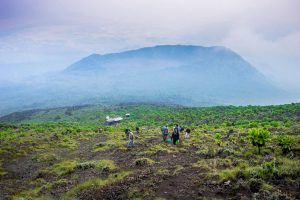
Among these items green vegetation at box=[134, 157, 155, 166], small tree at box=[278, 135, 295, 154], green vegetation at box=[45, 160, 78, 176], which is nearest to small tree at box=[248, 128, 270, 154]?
small tree at box=[278, 135, 295, 154]

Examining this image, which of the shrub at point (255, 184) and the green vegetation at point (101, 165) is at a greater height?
the shrub at point (255, 184)

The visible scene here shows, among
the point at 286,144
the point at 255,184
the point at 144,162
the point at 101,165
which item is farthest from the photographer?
the point at 101,165

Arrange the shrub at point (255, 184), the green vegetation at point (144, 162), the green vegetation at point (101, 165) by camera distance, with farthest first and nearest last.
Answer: the green vegetation at point (101, 165) < the green vegetation at point (144, 162) < the shrub at point (255, 184)

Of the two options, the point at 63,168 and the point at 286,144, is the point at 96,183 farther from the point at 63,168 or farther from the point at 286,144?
the point at 286,144

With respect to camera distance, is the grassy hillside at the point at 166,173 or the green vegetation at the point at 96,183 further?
the green vegetation at the point at 96,183

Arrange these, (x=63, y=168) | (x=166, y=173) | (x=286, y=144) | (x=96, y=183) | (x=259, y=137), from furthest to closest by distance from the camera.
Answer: (x=63, y=168), (x=259, y=137), (x=286, y=144), (x=96, y=183), (x=166, y=173)

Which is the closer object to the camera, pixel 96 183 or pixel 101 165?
pixel 96 183

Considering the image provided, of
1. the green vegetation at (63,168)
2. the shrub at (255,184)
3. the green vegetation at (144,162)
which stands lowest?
the green vegetation at (63,168)

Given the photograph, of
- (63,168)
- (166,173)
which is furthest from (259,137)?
(63,168)

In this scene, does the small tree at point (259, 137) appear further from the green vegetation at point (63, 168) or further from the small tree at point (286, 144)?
the green vegetation at point (63, 168)

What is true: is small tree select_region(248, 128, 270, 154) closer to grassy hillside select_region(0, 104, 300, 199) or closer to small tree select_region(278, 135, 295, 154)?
grassy hillside select_region(0, 104, 300, 199)

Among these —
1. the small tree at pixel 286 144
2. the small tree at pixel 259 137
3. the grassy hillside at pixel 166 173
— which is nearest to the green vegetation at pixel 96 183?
the grassy hillside at pixel 166 173

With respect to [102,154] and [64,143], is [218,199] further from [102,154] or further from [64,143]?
[64,143]

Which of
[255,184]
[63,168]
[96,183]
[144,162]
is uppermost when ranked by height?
[255,184]
